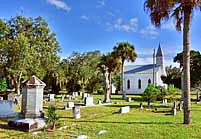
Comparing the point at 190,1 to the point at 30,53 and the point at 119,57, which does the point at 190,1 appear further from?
the point at 119,57

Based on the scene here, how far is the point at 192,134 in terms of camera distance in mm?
10828

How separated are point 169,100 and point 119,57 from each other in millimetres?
12486

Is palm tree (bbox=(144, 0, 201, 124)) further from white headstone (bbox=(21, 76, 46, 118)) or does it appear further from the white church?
the white church

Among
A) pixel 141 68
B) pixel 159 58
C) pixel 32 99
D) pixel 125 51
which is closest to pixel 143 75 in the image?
pixel 141 68

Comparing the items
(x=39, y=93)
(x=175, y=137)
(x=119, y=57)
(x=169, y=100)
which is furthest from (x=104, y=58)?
(x=175, y=137)

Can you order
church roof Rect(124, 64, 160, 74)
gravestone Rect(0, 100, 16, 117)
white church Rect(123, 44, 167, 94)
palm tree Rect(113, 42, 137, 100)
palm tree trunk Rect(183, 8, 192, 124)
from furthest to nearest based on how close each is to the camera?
church roof Rect(124, 64, 160, 74) < white church Rect(123, 44, 167, 94) < palm tree Rect(113, 42, 137, 100) < gravestone Rect(0, 100, 16, 117) < palm tree trunk Rect(183, 8, 192, 124)

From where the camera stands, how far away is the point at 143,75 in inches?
2520

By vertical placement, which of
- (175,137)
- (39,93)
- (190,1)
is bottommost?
(175,137)

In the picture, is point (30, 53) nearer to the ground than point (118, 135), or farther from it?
farther from it

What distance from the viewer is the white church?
63156 millimetres

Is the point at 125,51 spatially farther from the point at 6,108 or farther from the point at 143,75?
the point at 6,108

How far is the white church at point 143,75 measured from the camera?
63156mm

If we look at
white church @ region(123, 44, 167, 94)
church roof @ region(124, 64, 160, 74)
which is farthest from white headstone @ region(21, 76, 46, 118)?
church roof @ region(124, 64, 160, 74)

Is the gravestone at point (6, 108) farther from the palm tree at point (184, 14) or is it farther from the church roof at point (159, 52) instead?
the church roof at point (159, 52)
